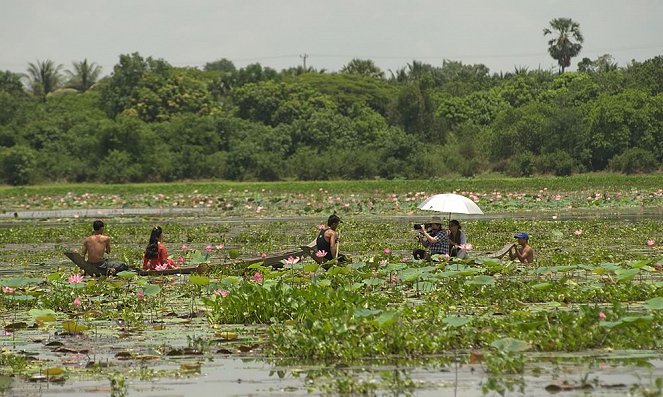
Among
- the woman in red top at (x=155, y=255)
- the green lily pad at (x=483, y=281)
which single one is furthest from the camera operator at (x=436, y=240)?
the green lily pad at (x=483, y=281)

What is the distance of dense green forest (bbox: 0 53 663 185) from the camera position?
5594 cm

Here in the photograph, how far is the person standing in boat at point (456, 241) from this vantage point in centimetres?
1714

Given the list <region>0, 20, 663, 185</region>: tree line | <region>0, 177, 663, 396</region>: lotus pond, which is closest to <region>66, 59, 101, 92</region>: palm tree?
<region>0, 20, 663, 185</region>: tree line

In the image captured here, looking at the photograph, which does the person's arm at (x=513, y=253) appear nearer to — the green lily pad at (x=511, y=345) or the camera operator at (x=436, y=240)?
the camera operator at (x=436, y=240)

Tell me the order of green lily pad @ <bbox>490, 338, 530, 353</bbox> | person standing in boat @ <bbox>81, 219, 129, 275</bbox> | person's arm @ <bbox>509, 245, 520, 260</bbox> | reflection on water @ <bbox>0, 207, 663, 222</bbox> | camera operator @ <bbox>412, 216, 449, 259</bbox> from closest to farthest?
green lily pad @ <bbox>490, 338, 530, 353</bbox>
person standing in boat @ <bbox>81, 219, 129, 275</bbox>
person's arm @ <bbox>509, 245, 520, 260</bbox>
camera operator @ <bbox>412, 216, 449, 259</bbox>
reflection on water @ <bbox>0, 207, 663, 222</bbox>

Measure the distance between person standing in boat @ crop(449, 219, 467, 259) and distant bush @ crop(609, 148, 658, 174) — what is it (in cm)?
3810

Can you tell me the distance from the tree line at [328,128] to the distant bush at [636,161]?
6cm

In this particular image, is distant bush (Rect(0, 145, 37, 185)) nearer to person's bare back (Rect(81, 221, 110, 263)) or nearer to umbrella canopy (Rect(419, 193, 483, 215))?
person's bare back (Rect(81, 221, 110, 263))

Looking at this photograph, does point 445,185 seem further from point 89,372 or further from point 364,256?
point 89,372

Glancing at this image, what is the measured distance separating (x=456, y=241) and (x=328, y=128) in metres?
45.0

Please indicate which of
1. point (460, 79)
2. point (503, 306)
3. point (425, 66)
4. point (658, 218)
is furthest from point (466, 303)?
point (425, 66)

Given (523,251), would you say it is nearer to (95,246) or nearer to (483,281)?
(483,281)

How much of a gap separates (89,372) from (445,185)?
38117 millimetres

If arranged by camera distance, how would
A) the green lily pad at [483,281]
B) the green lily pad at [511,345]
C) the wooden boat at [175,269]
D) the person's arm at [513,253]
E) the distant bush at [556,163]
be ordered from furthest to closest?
the distant bush at [556,163], the person's arm at [513,253], the wooden boat at [175,269], the green lily pad at [483,281], the green lily pad at [511,345]
